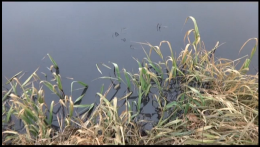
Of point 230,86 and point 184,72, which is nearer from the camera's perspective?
point 230,86

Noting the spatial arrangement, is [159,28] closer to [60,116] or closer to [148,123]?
[148,123]

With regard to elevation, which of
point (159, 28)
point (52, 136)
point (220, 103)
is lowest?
point (52, 136)

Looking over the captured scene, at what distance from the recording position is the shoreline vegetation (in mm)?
1271

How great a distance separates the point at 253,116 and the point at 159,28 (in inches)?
32.7

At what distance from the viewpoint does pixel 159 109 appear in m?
1.49

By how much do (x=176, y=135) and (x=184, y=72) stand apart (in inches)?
17.5

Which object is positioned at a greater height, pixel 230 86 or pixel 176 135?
pixel 230 86

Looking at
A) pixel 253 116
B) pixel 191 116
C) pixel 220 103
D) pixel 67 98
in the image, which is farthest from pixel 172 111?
pixel 67 98

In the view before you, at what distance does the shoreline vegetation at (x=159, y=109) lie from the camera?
1271 millimetres

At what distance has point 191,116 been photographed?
4.52 feet

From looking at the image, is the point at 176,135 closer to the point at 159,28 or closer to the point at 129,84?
the point at 129,84

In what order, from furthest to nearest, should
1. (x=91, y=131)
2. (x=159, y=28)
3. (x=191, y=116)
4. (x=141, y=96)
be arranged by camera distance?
(x=159, y=28) → (x=141, y=96) → (x=191, y=116) → (x=91, y=131)

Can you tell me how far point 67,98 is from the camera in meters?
1.43

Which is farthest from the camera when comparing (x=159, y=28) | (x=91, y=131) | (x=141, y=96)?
(x=159, y=28)
